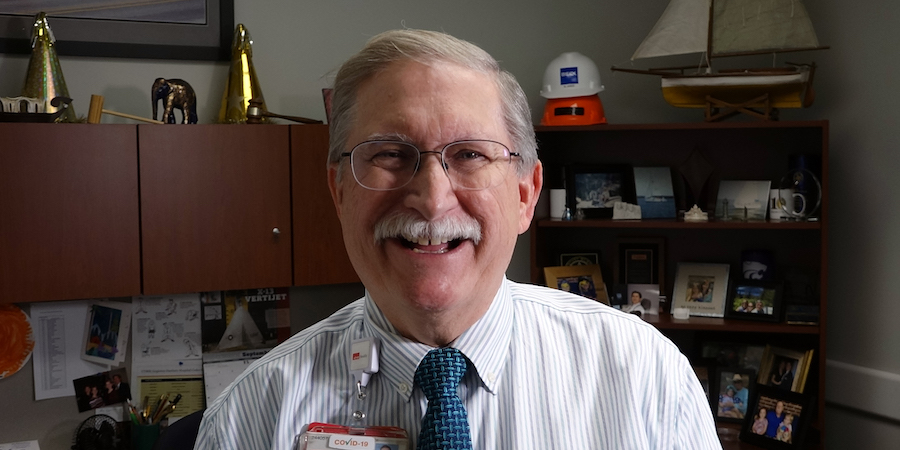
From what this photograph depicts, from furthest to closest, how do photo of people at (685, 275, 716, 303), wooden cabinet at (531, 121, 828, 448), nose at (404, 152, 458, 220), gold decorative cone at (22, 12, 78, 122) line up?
1. photo of people at (685, 275, 716, 303)
2. wooden cabinet at (531, 121, 828, 448)
3. gold decorative cone at (22, 12, 78, 122)
4. nose at (404, 152, 458, 220)

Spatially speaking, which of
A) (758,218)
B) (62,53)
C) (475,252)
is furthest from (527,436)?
(62,53)

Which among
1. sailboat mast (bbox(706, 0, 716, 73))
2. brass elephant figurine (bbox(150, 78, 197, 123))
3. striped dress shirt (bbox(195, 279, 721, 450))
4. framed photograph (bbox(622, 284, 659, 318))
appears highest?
sailboat mast (bbox(706, 0, 716, 73))

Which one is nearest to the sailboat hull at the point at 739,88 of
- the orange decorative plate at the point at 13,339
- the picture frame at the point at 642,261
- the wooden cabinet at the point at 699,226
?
the wooden cabinet at the point at 699,226

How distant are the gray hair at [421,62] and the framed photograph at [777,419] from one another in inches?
66.9

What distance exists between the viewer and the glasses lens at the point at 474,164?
0.94 m

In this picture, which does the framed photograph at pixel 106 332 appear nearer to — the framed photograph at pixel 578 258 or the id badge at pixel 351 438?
the framed photograph at pixel 578 258

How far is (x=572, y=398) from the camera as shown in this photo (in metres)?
1.02

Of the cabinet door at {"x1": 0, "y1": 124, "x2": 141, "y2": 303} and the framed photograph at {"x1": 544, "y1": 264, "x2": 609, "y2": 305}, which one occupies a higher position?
the cabinet door at {"x1": 0, "y1": 124, "x2": 141, "y2": 303}

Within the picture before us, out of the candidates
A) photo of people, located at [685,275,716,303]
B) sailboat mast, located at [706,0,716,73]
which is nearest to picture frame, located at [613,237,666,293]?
photo of people, located at [685,275,716,303]

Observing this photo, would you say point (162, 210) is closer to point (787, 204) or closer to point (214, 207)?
point (214, 207)

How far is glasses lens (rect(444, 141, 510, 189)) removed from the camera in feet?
3.08

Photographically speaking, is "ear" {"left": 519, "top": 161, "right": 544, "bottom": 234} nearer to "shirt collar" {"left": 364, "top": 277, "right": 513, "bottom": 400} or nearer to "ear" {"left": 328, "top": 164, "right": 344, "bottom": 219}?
"shirt collar" {"left": 364, "top": 277, "right": 513, "bottom": 400}

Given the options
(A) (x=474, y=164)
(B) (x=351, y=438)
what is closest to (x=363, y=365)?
(B) (x=351, y=438)

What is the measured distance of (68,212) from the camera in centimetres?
212
